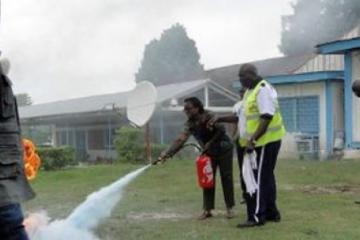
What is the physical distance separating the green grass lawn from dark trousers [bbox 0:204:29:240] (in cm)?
308

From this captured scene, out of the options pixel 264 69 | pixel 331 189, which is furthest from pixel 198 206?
pixel 264 69

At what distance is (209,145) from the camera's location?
7.38 m

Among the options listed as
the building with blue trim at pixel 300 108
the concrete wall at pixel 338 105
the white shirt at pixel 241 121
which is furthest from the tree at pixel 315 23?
the white shirt at pixel 241 121

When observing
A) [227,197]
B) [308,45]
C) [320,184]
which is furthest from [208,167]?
[308,45]

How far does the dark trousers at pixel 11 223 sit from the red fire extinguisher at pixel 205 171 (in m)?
4.34

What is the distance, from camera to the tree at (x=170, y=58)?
45.5 m

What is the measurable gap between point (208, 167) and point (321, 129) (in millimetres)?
13023

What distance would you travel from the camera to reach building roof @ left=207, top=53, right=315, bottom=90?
26.8 m

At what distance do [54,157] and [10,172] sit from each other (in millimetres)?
15586

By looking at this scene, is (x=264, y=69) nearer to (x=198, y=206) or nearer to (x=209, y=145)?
(x=198, y=206)

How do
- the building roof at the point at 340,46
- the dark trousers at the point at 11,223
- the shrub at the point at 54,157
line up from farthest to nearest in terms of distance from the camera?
the shrub at the point at 54,157 < the building roof at the point at 340,46 < the dark trousers at the point at 11,223

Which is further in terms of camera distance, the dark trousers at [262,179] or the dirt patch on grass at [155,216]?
the dirt patch on grass at [155,216]

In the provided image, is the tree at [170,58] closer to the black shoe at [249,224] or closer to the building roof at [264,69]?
the building roof at [264,69]

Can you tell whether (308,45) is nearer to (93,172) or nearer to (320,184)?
(93,172)
